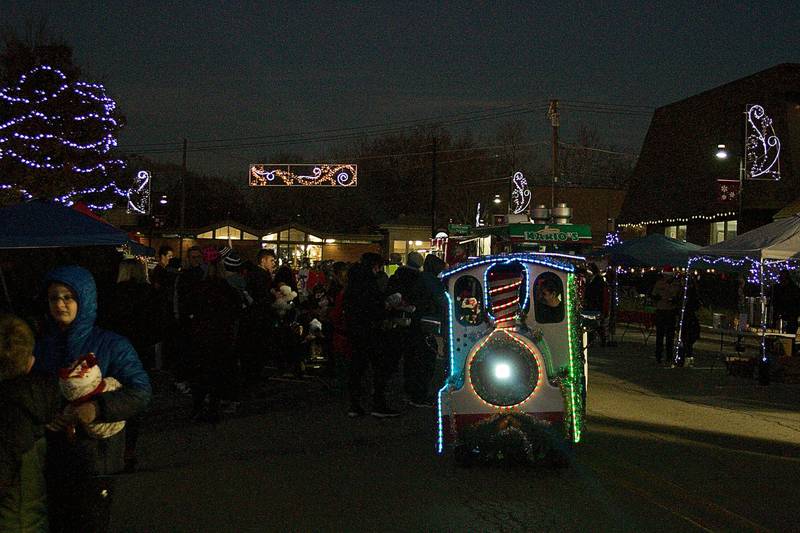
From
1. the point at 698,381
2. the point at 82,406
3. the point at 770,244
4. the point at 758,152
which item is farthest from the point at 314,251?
the point at 82,406

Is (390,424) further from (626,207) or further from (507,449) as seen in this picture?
(626,207)

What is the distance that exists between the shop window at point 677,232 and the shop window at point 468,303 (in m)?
29.6

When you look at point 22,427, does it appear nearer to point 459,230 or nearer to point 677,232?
point 459,230

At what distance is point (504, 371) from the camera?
795 centimetres

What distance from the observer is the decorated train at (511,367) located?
25.9 ft

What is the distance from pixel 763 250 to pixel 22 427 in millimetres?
13098

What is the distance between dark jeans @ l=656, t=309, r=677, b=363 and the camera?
17500 millimetres

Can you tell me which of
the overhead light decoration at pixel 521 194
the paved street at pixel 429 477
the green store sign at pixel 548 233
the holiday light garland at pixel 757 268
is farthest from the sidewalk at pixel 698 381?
the overhead light decoration at pixel 521 194

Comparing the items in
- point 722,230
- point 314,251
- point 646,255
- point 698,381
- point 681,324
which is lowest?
point 698,381

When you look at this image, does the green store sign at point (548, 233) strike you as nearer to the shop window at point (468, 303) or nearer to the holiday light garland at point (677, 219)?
the shop window at point (468, 303)

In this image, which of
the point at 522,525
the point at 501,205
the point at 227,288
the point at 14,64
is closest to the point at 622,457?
the point at 522,525

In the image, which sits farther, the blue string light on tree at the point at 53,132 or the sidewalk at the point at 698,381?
the blue string light on tree at the point at 53,132

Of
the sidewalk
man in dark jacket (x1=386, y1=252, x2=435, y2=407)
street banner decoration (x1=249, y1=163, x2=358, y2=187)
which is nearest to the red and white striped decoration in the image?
man in dark jacket (x1=386, y1=252, x2=435, y2=407)

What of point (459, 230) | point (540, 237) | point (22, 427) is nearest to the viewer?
point (22, 427)
